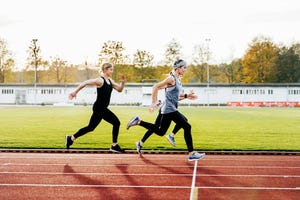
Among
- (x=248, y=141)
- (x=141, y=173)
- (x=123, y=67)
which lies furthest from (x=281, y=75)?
(x=141, y=173)

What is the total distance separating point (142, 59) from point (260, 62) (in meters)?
18.4

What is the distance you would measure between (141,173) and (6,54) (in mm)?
69708

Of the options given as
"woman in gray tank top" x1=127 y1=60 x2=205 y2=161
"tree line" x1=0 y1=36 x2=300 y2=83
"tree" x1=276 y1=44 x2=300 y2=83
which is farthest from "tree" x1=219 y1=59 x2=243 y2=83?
"woman in gray tank top" x1=127 y1=60 x2=205 y2=161

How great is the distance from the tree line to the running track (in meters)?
59.8

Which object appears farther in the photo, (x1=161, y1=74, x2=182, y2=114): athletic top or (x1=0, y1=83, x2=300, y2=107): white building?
(x1=0, y1=83, x2=300, y2=107): white building

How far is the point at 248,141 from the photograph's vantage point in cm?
1525

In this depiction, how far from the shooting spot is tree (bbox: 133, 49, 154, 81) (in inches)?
2857

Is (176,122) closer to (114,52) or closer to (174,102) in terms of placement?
(174,102)

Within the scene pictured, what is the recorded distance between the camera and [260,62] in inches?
2963

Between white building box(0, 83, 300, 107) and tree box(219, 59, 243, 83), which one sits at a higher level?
tree box(219, 59, 243, 83)

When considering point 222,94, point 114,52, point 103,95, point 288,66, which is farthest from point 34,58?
point 103,95

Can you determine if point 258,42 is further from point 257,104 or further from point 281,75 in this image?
point 257,104

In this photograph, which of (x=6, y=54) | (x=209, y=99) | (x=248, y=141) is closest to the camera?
(x=248, y=141)

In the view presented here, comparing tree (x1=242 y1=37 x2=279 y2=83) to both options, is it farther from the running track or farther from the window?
the running track
